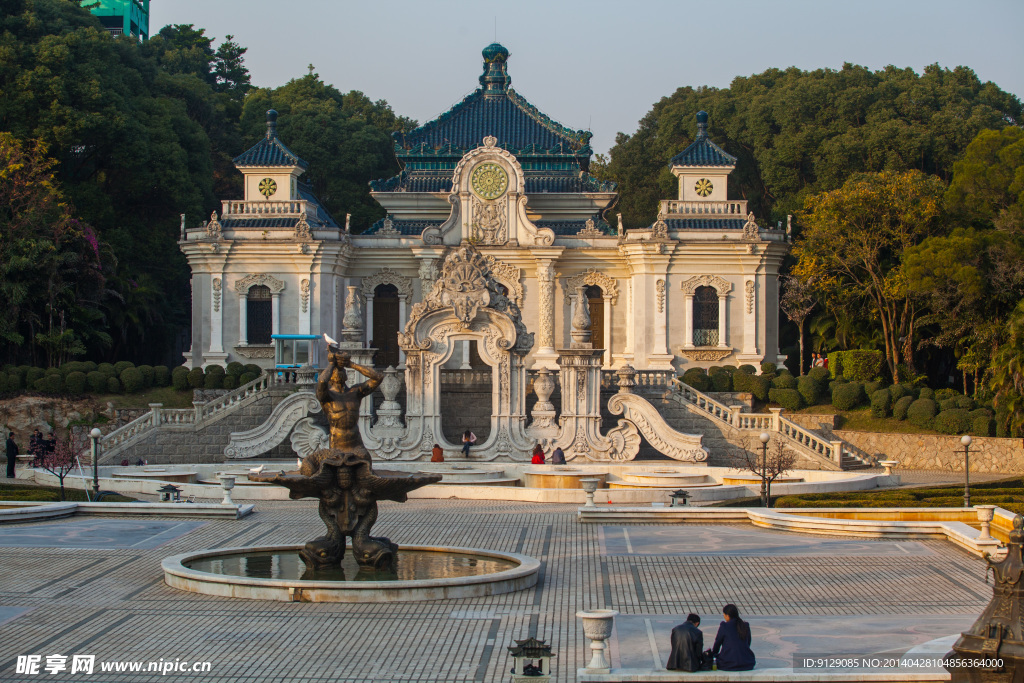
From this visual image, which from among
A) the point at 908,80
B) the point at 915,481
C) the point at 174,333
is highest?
the point at 908,80

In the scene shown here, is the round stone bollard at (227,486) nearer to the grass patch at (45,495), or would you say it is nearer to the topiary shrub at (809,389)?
the grass patch at (45,495)

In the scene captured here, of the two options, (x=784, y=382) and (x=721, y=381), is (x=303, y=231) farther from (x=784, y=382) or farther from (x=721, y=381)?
(x=784, y=382)

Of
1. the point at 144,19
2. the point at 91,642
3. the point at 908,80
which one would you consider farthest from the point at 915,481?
the point at 144,19

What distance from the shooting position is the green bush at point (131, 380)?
4444 cm

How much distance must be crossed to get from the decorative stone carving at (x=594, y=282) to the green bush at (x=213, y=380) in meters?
14.6

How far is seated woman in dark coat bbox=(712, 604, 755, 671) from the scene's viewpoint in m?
13.7

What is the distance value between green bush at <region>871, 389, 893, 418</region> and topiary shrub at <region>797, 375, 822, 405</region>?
246 cm

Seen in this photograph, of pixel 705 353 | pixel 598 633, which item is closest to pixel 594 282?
pixel 705 353

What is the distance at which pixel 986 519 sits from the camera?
23000 mm

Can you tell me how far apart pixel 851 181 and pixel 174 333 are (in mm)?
32496

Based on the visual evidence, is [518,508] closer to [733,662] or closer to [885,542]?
[885,542]

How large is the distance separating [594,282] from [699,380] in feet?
23.8

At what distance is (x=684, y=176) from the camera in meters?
50.8

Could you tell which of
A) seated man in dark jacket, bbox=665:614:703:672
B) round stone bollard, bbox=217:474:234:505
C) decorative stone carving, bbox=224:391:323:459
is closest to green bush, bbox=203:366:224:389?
decorative stone carving, bbox=224:391:323:459
